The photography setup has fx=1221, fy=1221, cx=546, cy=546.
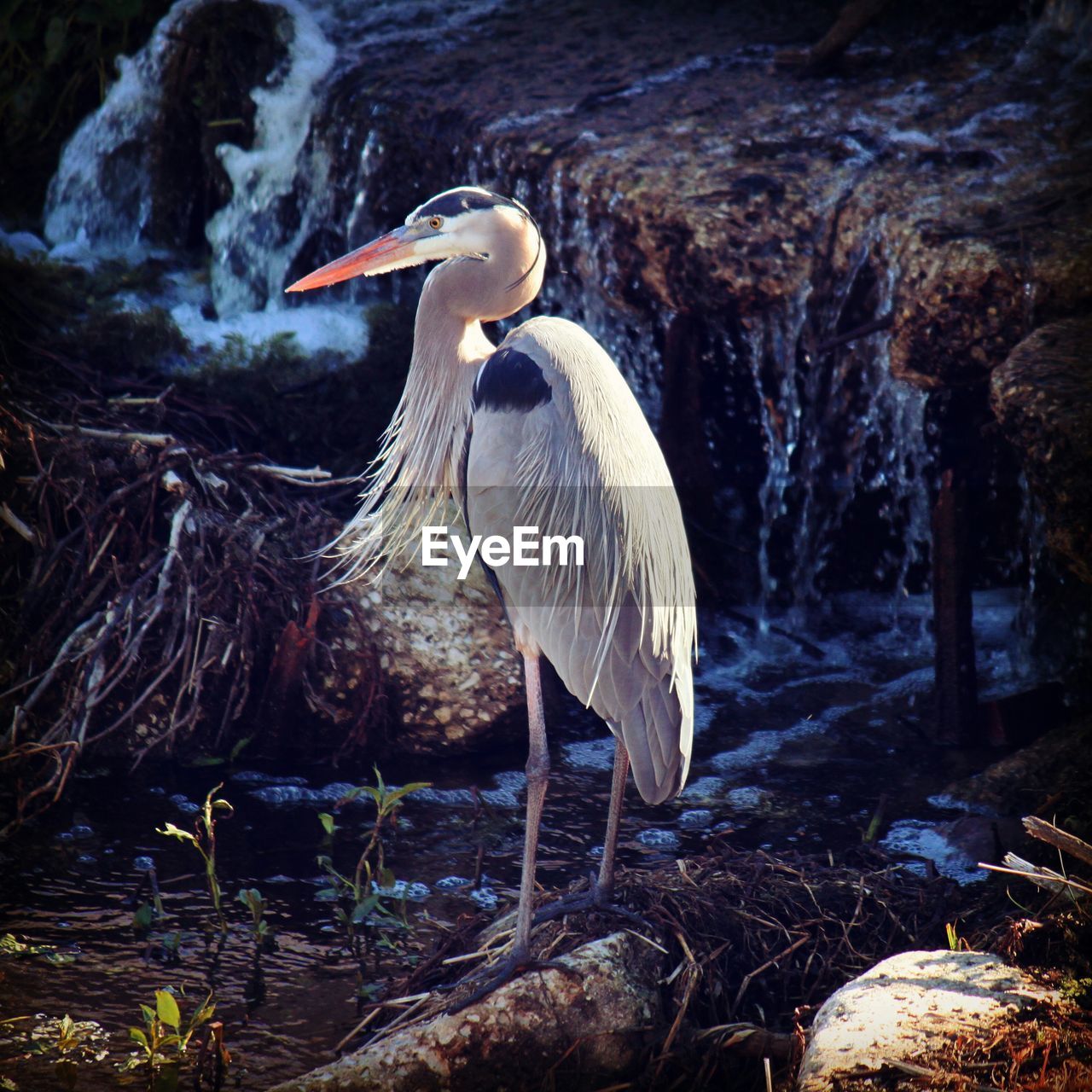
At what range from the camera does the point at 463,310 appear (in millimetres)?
3275

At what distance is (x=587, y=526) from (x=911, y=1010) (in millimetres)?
1310

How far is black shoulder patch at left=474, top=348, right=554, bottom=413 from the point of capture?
2994mm

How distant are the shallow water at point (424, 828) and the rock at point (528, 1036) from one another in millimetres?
272

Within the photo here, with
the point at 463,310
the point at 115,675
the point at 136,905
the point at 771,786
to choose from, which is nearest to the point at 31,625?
the point at 115,675

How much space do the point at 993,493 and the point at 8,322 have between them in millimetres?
3856

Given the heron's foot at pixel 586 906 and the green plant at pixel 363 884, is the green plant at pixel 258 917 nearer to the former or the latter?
the green plant at pixel 363 884

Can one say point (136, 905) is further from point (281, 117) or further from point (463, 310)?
point (281, 117)

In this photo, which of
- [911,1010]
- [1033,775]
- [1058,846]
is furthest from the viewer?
[1033,775]

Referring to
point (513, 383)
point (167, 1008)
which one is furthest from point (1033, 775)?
point (167, 1008)

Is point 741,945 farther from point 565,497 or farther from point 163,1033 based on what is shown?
point 163,1033

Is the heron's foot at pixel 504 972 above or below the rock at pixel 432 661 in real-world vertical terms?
below

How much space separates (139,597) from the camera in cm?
393

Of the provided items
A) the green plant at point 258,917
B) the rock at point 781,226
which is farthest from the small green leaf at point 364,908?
the rock at point 781,226

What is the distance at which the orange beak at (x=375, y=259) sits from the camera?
3291mm
